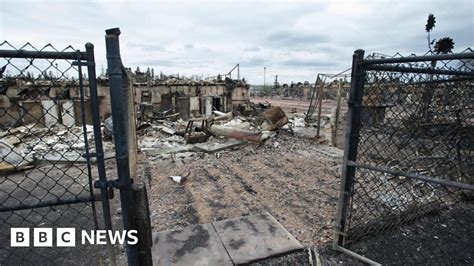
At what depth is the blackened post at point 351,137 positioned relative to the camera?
221cm

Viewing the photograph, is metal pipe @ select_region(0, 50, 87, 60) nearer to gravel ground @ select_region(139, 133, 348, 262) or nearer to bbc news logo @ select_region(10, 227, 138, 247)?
bbc news logo @ select_region(10, 227, 138, 247)

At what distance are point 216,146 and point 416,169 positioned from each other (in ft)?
16.2

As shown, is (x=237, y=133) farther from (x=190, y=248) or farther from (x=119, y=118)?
(x=119, y=118)

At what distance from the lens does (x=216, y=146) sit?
7.52m

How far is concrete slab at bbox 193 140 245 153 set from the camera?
23.5ft

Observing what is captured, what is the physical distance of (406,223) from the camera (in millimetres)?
3061

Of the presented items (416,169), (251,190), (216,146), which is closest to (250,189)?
(251,190)

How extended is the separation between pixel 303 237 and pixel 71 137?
9653 millimetres

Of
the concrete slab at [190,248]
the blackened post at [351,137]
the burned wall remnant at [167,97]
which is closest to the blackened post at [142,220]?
the concrete slab at [190,248]

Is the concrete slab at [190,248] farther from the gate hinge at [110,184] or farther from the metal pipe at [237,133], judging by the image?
the metal pipe at [237,133]

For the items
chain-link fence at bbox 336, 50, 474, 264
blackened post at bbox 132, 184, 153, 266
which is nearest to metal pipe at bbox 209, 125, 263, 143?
chain-link fence at bbox 336, 50, 474, 264

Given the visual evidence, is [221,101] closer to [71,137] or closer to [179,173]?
[71,137]

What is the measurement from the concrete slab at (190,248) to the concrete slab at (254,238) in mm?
98

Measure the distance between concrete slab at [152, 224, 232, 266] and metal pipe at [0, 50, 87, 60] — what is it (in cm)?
194
